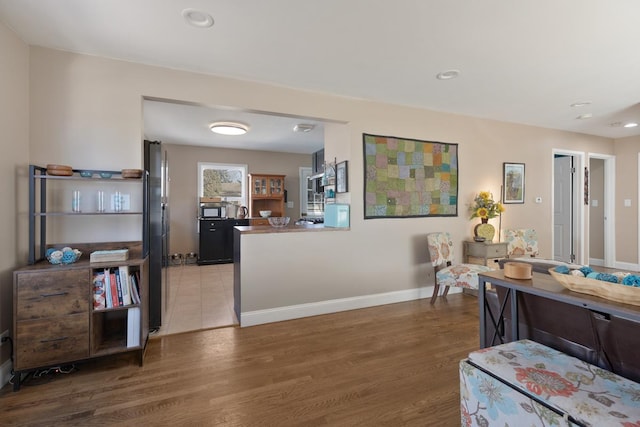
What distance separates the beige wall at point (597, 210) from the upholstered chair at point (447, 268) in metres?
4.09

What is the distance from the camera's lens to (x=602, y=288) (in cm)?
123

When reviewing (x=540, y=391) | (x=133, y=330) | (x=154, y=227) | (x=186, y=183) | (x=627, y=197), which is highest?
(x=186, y=183)

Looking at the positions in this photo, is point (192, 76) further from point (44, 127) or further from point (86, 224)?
point (86, 224)

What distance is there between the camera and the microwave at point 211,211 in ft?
19.5

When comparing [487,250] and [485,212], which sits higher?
[485,212]

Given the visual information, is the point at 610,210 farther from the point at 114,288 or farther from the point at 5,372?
the point at 5,372

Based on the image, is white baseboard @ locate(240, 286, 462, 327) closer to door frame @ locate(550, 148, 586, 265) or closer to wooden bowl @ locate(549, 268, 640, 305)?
wooden bowl @ locate(549, 268, 640, 305)

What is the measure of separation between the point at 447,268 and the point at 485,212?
110 centimetres

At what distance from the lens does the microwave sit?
5.94 metres

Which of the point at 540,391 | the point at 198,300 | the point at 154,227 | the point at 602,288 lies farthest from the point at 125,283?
the point at 602,288

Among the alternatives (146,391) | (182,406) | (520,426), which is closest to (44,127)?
(146,391)

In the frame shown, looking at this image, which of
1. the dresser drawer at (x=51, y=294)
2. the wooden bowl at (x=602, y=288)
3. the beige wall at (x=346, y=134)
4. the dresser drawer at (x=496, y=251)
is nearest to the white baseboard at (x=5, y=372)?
the dresser drawer at (x=51, y=294)

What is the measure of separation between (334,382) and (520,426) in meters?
1.13

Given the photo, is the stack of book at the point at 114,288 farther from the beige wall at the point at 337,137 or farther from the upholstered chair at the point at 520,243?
the upholstered chair at the point at 520,243
